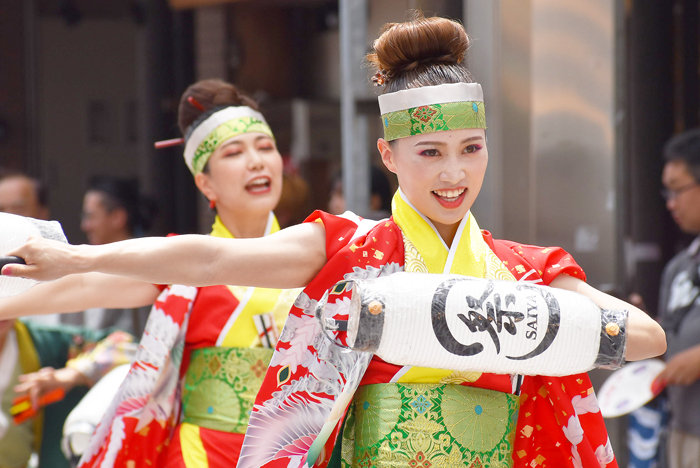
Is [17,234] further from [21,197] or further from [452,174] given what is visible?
[21,197]

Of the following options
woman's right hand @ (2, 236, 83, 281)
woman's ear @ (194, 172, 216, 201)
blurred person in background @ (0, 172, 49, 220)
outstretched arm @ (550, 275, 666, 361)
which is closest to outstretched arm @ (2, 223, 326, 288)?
woman's right hand @ (2, 236, 83, 281)

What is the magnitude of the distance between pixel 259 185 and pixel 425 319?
3.84 feet

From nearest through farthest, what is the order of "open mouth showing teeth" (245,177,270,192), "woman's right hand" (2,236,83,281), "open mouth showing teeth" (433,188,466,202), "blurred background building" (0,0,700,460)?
1. "woman's right hand" (2,236,83,281)
2. "open mouth showing teeth" (433,188,466,202)
3. "open mouth showing teeth" (245,177,270,192)
4. "blurred background building" (0,0,700,460)

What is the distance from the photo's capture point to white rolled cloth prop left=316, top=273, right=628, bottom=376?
1521mm

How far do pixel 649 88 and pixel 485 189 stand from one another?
102 inches

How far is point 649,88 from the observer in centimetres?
531

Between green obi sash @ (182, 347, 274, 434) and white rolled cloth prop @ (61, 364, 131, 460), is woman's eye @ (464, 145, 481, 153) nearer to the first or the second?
green obi sash @ (182, 347, 274, 434)

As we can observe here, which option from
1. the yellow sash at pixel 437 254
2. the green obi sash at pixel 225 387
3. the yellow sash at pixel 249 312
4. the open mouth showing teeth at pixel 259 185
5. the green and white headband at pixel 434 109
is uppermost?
the green and white headband at pixel 434 109

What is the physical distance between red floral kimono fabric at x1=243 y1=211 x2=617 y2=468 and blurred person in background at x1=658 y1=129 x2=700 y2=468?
185 centimetres

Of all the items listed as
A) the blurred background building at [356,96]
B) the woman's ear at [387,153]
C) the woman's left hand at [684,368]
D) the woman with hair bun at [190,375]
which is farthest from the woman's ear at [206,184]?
the woman's left hand at [684,368]

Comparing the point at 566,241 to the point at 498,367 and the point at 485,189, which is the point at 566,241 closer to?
the point at 485,189

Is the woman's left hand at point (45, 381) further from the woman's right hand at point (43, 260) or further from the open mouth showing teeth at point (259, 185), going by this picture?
the woman's right hand at point (43, 260)

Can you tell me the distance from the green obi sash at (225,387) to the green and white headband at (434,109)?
0.87m

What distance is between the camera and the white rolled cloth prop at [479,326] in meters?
1.52
